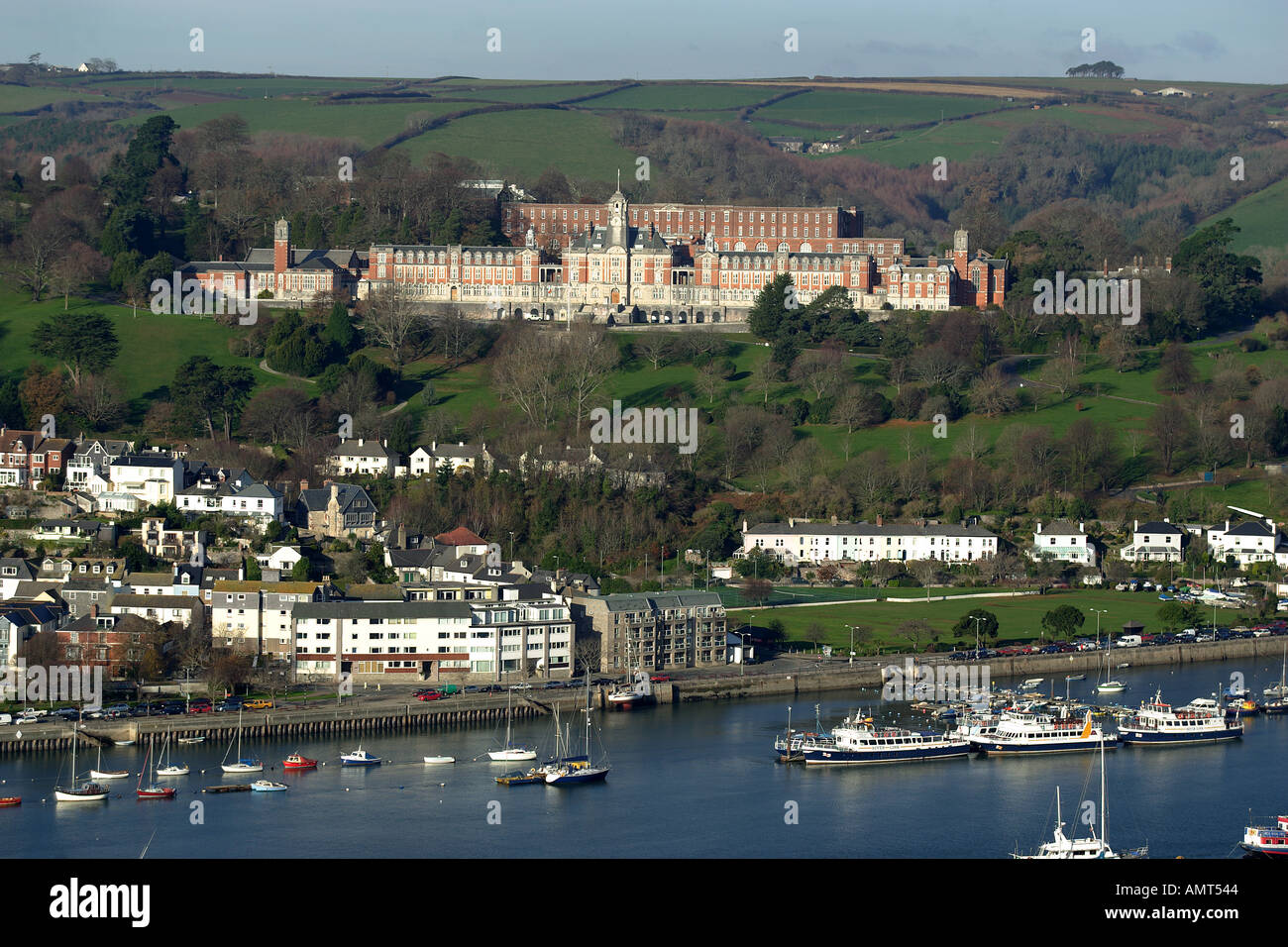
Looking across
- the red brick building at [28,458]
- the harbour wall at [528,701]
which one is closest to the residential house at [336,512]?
the red brick building at [28,458]

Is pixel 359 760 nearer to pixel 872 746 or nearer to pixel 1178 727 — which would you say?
pixel 872 746

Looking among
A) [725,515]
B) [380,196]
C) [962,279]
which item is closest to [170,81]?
[380,196]

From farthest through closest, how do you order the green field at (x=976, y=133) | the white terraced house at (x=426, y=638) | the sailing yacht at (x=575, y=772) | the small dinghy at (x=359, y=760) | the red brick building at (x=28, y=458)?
1. the green field at (x=976, y=133)
2. the red brick building at (x=28, y=458)
3. the white terraced house at (x=426, y=638)
4. the small dinghy at (x=359, y=760)
5. the sailing yacht at (x=575, y=772)

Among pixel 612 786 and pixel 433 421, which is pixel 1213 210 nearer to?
pixel 433 421

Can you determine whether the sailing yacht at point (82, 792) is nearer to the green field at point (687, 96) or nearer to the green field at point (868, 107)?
the green field at point (687, 96)

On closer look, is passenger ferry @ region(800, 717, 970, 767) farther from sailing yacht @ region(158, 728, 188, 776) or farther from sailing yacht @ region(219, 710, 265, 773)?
sailing yacht @ region(158, 728, 188, 776)

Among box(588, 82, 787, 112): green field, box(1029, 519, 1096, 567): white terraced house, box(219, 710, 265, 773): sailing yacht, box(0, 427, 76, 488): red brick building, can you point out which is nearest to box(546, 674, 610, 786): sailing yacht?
box(219, 710, 265, 773): sailing yacht
